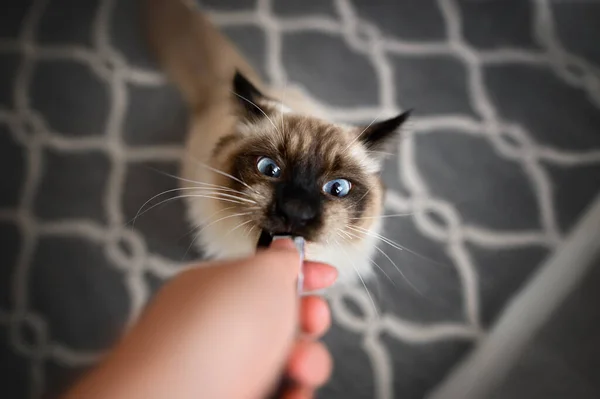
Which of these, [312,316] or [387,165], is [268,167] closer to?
[312,316]

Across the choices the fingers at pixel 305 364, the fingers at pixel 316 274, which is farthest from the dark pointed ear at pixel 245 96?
the fingers at pixel 305 364

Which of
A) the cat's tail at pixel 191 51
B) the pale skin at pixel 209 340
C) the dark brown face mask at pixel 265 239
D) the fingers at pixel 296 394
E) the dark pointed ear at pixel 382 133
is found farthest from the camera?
the cat's tail at pixel 191 51

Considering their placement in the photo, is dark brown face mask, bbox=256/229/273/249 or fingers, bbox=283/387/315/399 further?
dark brown face mask, bbox=256/229/273/249

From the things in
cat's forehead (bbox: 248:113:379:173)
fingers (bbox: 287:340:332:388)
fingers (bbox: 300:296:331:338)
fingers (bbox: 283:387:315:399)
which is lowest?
fingers (bbox: 283:387:315:399)

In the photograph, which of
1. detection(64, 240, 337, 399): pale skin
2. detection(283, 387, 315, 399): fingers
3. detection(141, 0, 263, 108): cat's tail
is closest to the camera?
detection(64, 240, 337, 399): pale skin

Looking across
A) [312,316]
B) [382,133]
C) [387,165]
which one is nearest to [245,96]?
[382,133]

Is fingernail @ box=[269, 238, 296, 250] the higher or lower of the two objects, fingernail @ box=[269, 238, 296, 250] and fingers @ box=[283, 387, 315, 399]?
the higher

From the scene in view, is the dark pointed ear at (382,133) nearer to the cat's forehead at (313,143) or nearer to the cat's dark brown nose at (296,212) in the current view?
the cat's forehead at (313,143)

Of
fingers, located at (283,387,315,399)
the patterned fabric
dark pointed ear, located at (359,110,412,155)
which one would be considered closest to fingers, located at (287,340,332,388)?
fingers, located at (283,387,315,399)

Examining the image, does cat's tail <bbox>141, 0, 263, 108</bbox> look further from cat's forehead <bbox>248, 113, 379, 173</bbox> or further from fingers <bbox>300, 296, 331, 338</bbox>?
fingers <bbox>300, 296, 331, 338</bbox>
